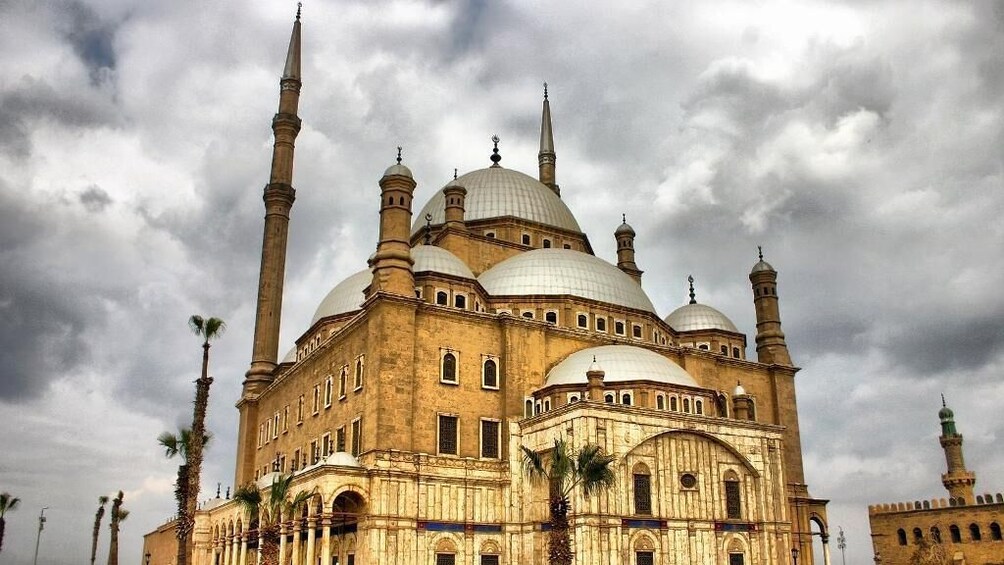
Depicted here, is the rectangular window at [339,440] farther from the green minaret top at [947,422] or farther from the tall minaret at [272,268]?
the green minaret top at [947,422]

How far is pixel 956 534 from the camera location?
43.9 meters

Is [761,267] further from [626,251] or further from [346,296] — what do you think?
[346,296]

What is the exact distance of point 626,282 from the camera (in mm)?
39875

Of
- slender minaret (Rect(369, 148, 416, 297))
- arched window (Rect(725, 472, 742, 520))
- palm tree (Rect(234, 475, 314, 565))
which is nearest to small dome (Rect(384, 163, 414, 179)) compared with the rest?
slender minaret (Rect(369, 148, 416, 297))

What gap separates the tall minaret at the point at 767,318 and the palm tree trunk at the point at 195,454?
88.8 feet

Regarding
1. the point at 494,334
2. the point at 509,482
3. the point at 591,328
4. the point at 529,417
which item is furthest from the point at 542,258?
the point at 509,482

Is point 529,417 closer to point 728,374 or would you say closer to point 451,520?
point 451,520

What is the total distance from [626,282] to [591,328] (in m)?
4.27

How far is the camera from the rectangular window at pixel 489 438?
31.2m

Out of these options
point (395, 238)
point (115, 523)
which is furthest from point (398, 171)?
point (115, 523)

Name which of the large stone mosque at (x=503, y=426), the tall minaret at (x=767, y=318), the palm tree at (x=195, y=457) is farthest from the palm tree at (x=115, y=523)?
the tall minaret at (x=767, y=318)

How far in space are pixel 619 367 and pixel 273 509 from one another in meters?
13.5

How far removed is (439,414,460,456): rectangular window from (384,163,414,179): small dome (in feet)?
31.5

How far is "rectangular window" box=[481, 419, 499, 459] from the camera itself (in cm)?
3123
